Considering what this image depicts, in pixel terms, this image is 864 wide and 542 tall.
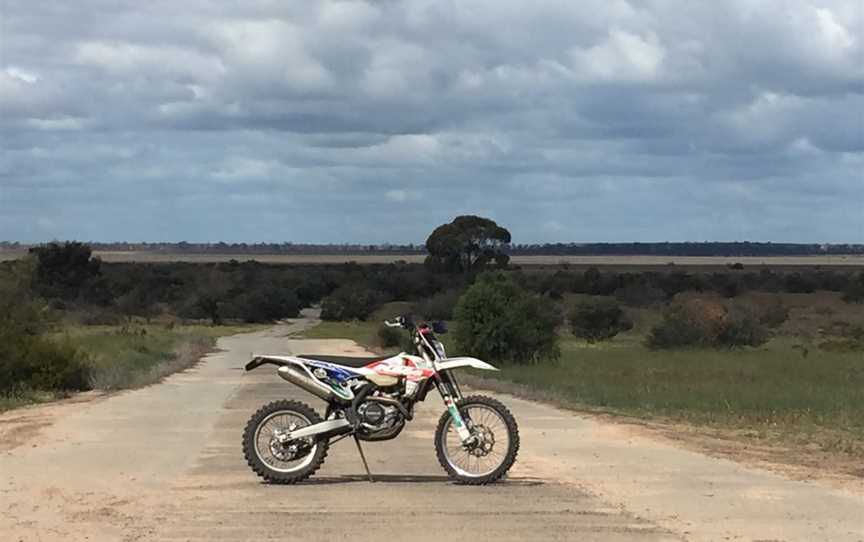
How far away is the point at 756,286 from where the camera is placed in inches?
4557

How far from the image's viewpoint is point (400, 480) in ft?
38.3

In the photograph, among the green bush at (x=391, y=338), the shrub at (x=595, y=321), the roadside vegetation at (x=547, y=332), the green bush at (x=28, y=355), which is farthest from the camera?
the shrub at (x=595, y=321)

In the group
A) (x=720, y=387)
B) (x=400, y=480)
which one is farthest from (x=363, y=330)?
(x=400, y=480)

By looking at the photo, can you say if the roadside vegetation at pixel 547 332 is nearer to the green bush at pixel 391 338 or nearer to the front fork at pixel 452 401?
the green bush at pixel 391 338

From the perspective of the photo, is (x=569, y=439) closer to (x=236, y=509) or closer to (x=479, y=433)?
(x=479, y=433)

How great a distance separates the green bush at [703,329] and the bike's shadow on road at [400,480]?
134 feet

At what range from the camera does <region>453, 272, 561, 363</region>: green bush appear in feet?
132

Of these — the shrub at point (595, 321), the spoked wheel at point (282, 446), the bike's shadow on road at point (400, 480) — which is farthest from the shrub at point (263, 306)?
the spoked wheel at point (282, 446)

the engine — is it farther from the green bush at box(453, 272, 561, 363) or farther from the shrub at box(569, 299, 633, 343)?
the shrub at box(569, 299, 633, 343)

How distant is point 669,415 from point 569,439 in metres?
4.71

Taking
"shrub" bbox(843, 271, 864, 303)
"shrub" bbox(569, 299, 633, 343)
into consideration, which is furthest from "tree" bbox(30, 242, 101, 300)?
"shrub" bbox(843, 271, 864, 303)

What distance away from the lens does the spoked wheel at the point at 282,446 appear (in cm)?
Answer: 1127

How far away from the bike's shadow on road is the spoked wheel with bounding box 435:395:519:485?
0.54 ft

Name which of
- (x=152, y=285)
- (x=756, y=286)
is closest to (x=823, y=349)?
(x=756, y=286)
